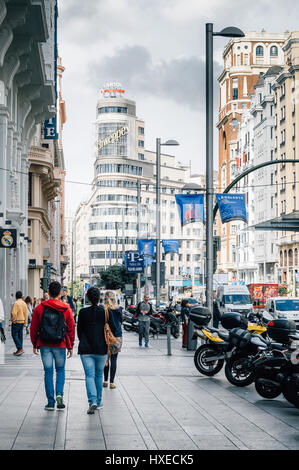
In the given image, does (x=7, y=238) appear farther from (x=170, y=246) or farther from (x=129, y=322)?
(x=170, y=246)

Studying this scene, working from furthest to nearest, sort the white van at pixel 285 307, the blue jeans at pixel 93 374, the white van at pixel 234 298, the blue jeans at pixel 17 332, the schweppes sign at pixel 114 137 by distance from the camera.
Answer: the schweppes sign at pixel 114 137 → the white van at pixel 234 298 → the white van at pixel 285 307 → the blue jeans at pixel 17 332 → the blue jeans at pixel 93 374

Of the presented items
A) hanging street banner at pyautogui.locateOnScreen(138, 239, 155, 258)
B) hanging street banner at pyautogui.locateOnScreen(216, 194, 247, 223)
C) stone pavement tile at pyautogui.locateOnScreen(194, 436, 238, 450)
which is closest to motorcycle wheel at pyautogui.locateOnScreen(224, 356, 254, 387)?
stone pavement tile at pyautogui.locateOnScreen(194, 436, 238, 450)

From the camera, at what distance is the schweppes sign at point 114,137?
15588 cm

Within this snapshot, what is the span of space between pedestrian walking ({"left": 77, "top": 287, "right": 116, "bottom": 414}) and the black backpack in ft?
0.82

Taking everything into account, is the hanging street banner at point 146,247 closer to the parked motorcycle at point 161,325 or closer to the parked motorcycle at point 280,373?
the parked motorcycle at point 161,325

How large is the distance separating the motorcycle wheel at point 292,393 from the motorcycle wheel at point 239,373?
277cm

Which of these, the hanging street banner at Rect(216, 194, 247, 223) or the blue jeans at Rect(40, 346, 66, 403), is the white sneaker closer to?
the blue jeans at Rect(40, 346, 66, 403)

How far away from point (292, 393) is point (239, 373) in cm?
310

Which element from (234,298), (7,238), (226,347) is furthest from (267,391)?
(234,298)

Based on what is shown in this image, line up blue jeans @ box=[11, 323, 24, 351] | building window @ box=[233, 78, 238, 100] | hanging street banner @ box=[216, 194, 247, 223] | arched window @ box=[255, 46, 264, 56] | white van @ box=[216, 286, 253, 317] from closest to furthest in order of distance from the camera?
1. blue jeans @ box=[11, 323, 24, 351]
2. hanging street banner @ box=[216, 194, 247, 223]
3. white van @ box=[216, 286, 253, 317]
4. arched window @ box=[255, 46, 264, 56]
5. building window @ box=[233, 78, 238, 100]

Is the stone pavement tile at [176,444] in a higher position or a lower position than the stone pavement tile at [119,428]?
higher

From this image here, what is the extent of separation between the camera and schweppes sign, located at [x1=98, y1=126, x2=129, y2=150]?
155875 millimetres

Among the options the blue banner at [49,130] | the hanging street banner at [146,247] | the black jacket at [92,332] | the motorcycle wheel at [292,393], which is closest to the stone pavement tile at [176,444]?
the black jacket at [92,332]

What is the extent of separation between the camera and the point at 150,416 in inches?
444
